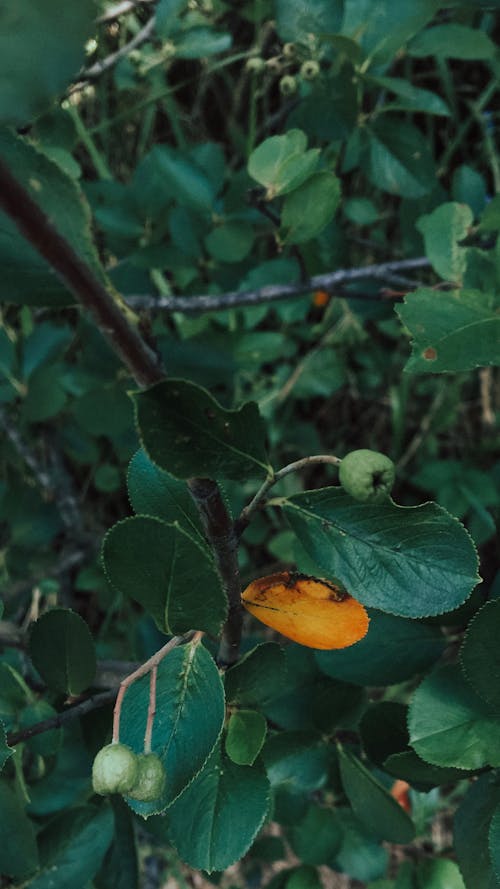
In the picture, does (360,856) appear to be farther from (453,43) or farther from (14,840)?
(453,43)

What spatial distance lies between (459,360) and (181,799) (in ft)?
1.18

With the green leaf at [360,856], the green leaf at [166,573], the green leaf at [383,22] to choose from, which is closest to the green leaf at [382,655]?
the green leaf at [166,573]

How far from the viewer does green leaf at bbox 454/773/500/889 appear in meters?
0.54

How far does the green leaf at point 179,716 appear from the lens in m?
0.44

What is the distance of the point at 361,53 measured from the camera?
0.76 metres

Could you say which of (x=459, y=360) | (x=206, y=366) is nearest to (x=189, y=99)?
(x=206, y=366)

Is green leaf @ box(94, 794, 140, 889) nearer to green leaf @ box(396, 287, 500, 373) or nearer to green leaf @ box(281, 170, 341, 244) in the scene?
green leaf @ box(396, 287, 500, 373)

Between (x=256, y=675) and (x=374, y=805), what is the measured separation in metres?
0.20

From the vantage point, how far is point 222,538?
40 cm

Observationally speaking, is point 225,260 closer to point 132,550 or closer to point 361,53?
point 361,53

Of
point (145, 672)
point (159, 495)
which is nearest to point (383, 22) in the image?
point (159, 495)

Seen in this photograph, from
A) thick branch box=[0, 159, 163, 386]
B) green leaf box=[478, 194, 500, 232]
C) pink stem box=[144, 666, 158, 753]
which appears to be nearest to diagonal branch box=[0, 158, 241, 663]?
thick branch box=[0, 159, 163, 386]

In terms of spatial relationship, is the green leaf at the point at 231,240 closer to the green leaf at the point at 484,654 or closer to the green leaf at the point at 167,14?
the green leaf at the point at 167,14

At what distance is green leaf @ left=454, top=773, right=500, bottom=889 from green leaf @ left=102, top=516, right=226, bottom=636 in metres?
0.26
